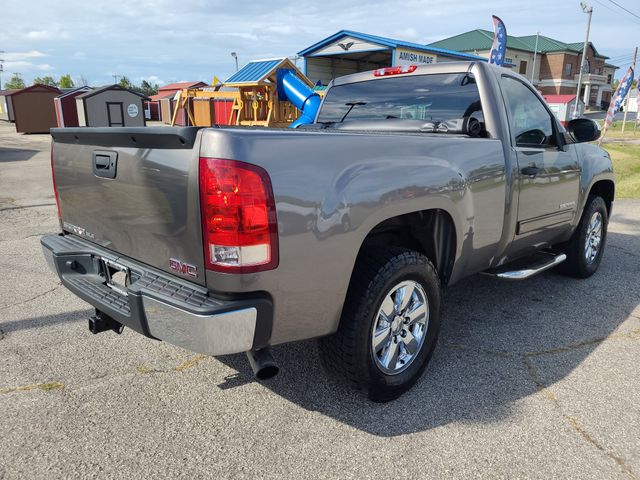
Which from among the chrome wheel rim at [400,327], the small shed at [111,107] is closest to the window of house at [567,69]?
the small shed at [111,107]

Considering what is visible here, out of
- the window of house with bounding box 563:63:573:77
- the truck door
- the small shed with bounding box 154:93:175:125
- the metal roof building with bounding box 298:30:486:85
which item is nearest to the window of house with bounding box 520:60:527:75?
the window of house with bounding box 563:63:573:77

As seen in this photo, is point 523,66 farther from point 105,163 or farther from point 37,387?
point 37,387

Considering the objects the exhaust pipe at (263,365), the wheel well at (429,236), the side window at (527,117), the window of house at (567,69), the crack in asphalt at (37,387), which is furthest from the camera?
the window of house at (567,69)

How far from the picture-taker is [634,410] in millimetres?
2928

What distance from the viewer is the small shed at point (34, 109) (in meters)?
28.8

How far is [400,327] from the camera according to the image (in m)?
2.99

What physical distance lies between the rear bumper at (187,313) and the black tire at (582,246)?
12.1 ft

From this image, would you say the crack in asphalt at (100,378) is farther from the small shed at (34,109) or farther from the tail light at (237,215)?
the small shed at (34,109)

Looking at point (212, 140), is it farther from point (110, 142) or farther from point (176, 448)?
point (176, 448)

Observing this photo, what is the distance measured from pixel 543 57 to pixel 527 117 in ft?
227

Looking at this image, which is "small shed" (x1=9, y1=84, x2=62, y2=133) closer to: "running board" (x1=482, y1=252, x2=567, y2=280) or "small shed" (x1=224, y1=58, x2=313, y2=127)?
"small shed" (x1=224, y1=58, x2=313, y2=127)

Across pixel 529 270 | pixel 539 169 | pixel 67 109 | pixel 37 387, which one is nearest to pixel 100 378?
pixel 37 387

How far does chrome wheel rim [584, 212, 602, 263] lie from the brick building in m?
55.8

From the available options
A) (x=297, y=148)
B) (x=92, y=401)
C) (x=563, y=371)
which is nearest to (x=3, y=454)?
(x=92, y=401)
